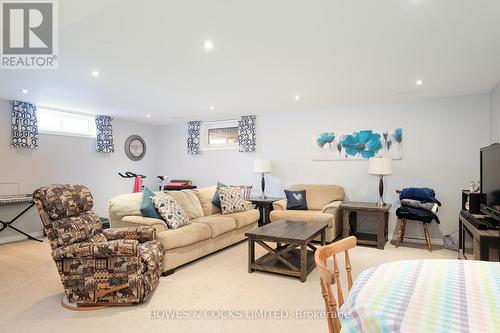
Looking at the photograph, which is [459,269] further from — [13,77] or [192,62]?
[13,77]

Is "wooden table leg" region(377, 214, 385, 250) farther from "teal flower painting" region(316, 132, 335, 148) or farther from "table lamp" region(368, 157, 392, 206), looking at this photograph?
"teal flower painting" region(316, 132, 335, 148)

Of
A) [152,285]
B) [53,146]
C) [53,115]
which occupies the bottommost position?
[152,285]

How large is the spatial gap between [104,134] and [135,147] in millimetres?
Result: 941

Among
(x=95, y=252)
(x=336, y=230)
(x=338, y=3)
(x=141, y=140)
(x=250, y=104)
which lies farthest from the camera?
(x=141, y=140)

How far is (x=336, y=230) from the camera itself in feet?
15.4

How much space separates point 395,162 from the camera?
496 centimetres

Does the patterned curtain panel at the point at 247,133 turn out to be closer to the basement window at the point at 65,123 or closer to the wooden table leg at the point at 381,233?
the wooden table leg at the point at 381,233

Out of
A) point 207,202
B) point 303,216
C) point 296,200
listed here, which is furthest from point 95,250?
point 296,200

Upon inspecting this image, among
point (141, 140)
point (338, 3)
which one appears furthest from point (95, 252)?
point (141, 140)

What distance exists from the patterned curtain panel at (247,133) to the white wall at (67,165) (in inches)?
101

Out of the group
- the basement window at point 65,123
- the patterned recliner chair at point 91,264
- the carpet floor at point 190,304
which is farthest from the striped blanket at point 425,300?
the basement window at point 65,123

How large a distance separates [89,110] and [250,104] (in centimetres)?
311

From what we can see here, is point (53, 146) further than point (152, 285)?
Yes

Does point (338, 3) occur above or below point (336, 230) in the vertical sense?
above
